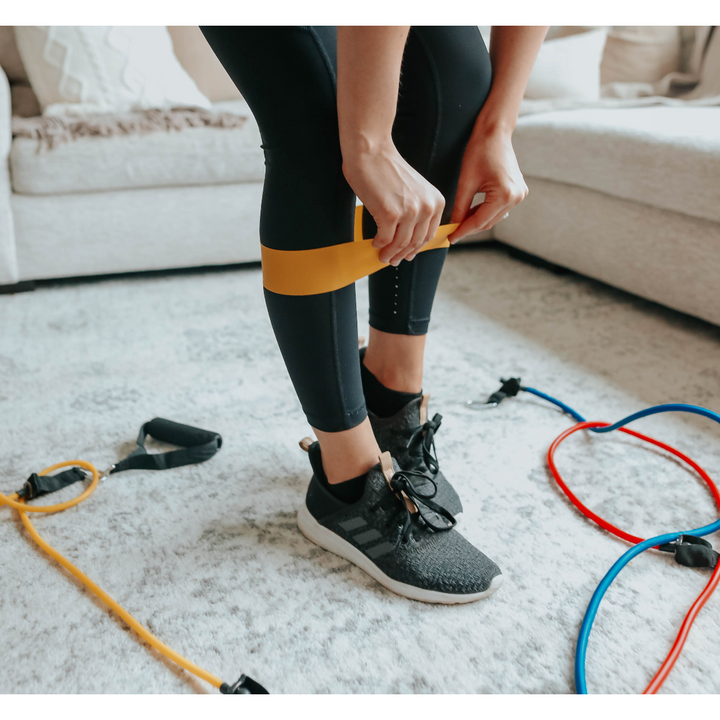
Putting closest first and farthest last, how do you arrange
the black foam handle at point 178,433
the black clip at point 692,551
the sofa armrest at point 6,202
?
the black clip at point 692,551 < the black foam handle at point 178,433 < the sofa armrest at point 6,202

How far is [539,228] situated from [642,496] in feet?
3.65

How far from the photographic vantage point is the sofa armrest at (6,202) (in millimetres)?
1518

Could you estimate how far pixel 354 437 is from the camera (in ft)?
2.26

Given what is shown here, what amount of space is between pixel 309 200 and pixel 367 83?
12cm

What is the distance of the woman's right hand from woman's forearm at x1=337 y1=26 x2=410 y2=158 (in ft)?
0.03

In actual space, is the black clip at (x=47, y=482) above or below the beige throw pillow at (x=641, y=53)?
below

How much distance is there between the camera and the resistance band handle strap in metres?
0.90

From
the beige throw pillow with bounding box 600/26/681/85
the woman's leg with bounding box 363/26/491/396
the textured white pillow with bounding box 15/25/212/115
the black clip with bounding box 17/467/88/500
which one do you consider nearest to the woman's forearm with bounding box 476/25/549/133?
the woman's leg with bounding box 363/26/491/396

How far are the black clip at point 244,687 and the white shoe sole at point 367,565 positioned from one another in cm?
19

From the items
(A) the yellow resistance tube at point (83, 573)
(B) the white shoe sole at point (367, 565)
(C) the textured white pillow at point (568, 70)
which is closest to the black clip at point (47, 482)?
(A) the yellow resistance tube at point (83, 573)

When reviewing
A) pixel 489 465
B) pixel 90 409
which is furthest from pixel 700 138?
pixel 90 409

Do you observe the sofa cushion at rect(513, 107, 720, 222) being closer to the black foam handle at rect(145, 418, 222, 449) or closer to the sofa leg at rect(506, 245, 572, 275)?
the sofa leg at rect(506, 245, 572, 275)

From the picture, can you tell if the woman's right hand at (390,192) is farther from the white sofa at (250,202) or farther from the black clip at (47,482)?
the white sofa at (250,202)
